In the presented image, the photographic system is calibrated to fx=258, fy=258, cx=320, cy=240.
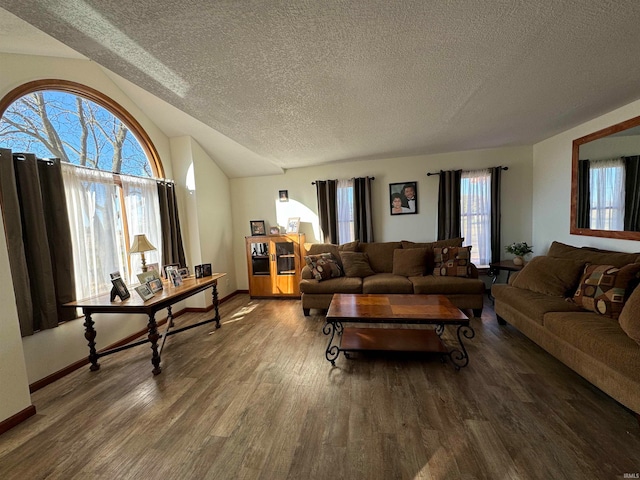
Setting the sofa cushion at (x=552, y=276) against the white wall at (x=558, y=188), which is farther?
the white wall at (x=558, y=188)

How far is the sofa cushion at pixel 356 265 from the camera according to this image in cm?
383

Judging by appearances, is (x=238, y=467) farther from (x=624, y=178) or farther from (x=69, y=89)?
(x=624, y=178)

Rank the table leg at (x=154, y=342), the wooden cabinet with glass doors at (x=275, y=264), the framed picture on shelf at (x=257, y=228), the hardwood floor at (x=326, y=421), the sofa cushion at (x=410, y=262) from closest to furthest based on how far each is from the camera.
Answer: the hardwood floor at (x=326, y=421) → the table leg at (x=154, y=342) → the sofa cushion at (x=410, y=262) → the wooden cabinet with glass doors at (x=275, y=264) → the framed picture on shelf at (x=257, y=228)

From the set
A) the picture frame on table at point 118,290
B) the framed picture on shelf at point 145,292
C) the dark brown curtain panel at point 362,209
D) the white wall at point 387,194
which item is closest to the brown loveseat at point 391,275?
the dark brown curtain panel at point 362,209

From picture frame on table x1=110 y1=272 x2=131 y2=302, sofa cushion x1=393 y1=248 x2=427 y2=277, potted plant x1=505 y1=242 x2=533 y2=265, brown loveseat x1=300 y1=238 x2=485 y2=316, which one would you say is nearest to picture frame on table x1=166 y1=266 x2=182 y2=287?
picture frame on table x1=110 y1=272 x2=131 y2=302

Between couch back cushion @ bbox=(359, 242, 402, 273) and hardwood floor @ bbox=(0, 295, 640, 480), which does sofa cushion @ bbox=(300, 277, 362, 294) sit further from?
hardwood floor @ bbox=(0, 295, 640, 480)

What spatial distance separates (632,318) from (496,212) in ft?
8.31

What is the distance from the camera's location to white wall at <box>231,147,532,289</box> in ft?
13.1

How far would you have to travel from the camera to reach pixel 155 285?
2602 millimetres

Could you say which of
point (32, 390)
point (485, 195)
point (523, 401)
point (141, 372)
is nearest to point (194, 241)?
point (141, 372)

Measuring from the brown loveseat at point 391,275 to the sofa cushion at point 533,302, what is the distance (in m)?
0.48

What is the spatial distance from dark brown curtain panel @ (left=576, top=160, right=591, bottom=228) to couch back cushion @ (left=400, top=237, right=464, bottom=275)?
1272mm

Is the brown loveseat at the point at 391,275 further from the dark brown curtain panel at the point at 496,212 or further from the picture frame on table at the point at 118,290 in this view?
the picture frame on table at the point at 118,290

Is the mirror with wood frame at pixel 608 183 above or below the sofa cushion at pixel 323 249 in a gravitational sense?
above
